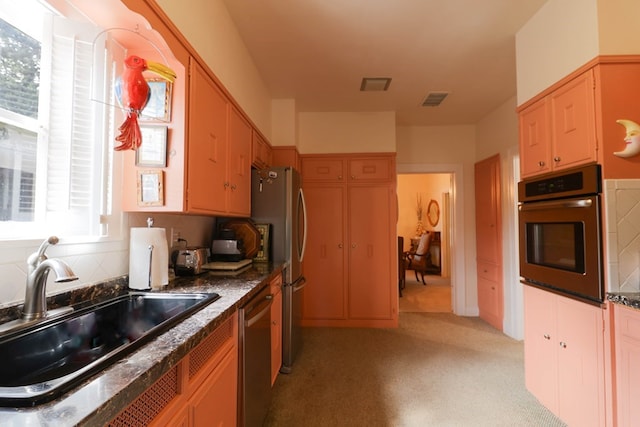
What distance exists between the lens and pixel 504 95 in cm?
336

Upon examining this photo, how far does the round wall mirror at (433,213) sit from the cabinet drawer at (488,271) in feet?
11.7

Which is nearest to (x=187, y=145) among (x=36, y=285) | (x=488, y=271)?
(x=36, y=285)

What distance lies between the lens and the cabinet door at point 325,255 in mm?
3666

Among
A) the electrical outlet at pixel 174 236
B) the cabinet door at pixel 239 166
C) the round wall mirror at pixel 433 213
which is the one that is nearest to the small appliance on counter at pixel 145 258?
the electrical outlet at pixel 174 236

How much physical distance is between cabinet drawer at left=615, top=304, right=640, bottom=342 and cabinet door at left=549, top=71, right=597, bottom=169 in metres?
0.79

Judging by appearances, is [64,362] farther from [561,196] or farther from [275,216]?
[561,196]

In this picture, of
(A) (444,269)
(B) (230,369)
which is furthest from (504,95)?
(A) (444,269)

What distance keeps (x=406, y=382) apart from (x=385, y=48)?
276 cm

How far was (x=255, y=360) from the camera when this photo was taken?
160 cm

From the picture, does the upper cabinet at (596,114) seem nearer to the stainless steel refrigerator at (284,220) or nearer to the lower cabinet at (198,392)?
the stainless steel refrigerator at (284,220)

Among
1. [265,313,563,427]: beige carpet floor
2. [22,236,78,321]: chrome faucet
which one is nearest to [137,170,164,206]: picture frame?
[22,236,78,321]: chrome faucet

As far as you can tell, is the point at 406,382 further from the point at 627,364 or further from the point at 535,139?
the point at 535,139

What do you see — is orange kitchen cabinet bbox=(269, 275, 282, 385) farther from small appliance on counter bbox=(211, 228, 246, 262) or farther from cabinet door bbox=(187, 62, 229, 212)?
cabinet door bbox=(187, 62, 229, 212)

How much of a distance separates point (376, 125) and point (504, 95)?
1.45m
